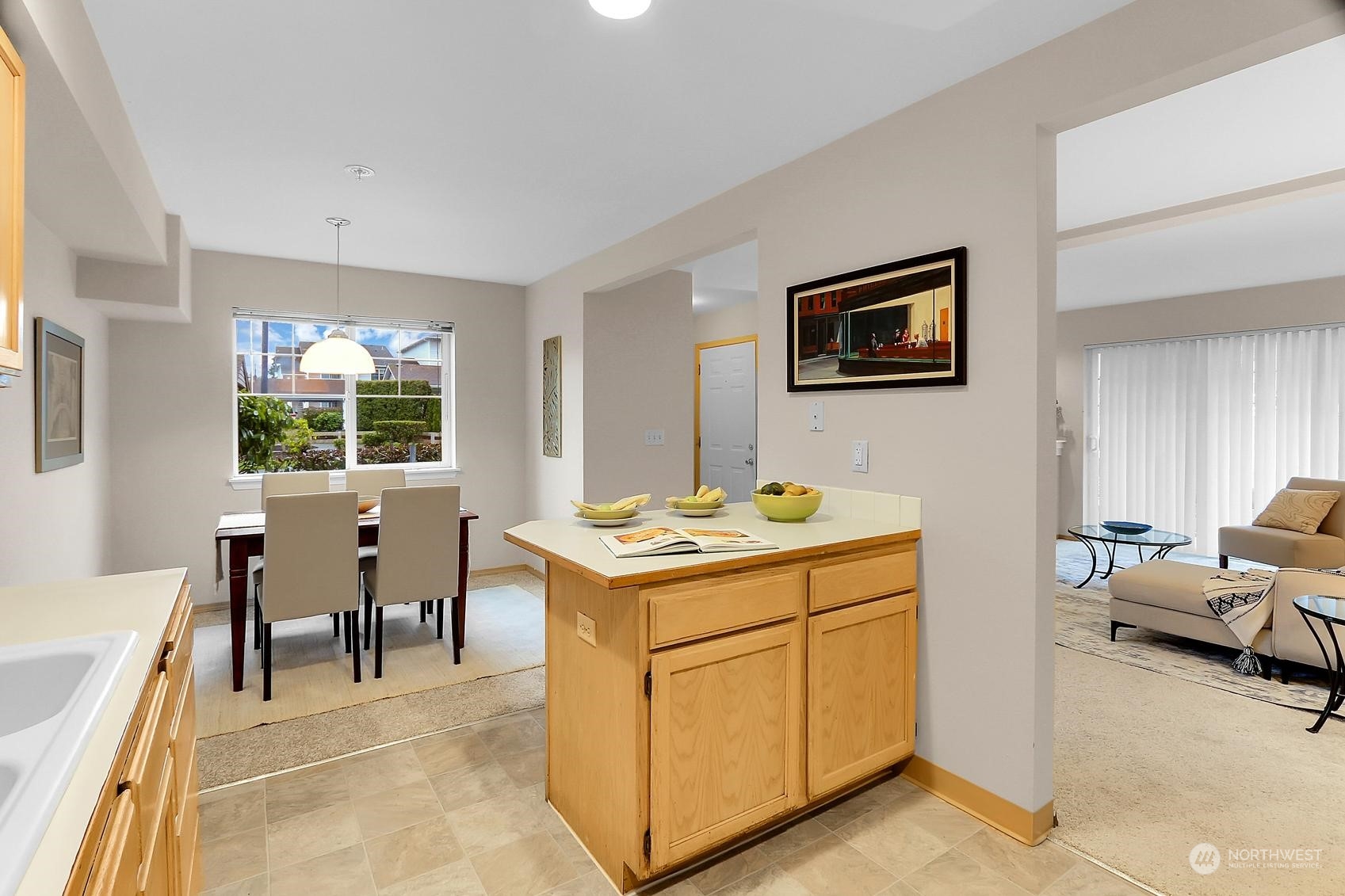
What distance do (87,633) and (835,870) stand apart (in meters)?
1.88

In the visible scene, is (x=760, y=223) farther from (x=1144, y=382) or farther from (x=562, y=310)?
(x=1144, y=382)

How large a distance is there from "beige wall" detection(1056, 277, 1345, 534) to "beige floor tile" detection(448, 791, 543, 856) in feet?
15.3

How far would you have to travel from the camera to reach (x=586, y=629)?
76.2 inches

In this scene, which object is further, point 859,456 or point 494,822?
point 859,456

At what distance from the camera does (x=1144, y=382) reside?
6.51m

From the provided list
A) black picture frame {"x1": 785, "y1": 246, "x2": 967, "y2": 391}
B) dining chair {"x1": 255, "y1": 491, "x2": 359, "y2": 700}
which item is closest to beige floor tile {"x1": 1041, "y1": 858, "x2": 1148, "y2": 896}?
black picture frame {"x1": 785, "y1": 246, "x2": 967, "y2": 391}

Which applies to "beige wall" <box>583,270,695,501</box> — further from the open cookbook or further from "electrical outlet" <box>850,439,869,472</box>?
the open cookbook

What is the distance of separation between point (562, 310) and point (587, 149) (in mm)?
2222

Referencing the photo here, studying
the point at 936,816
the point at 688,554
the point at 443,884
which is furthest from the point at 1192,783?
the point at 443,884

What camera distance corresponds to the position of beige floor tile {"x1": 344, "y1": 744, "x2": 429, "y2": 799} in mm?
2369

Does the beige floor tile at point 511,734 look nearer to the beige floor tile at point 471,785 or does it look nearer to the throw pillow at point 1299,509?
the beige floor tile at point 471,785

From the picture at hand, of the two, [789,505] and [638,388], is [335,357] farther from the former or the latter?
[789,505]

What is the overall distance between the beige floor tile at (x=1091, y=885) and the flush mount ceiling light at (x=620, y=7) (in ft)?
8.35

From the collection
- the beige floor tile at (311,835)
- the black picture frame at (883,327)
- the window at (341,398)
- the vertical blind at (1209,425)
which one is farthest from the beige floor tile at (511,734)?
the vertical blind at (1209,425)
